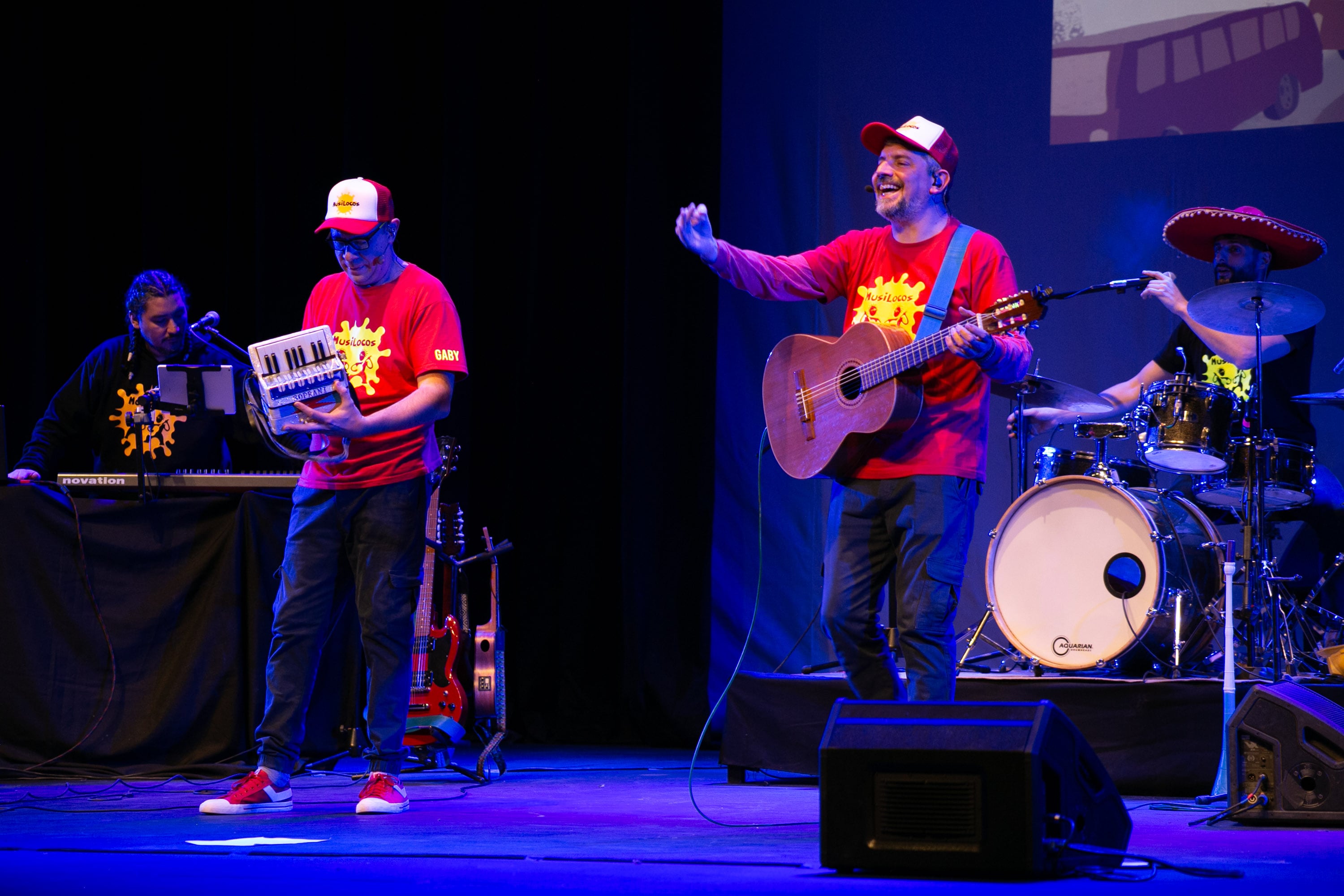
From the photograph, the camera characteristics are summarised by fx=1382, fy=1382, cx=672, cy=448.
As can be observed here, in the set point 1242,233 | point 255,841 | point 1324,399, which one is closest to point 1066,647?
point 1324,399

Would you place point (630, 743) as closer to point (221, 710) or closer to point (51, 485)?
point (221, 710)

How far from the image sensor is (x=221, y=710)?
5195 millimetres

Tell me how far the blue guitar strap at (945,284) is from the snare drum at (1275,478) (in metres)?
2.01

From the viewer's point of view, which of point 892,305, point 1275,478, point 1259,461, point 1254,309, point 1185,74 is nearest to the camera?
point 892,305

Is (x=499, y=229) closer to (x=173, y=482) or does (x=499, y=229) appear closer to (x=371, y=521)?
(x=173, y=482)

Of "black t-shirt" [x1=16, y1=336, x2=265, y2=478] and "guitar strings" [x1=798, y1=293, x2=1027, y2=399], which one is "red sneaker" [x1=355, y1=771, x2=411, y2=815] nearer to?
"guitar strings" [x1=798, y1=293, x2=1027, y2=399]

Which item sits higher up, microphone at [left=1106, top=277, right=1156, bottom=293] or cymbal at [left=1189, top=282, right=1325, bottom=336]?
cymbal at [left=1189, top=282, right=1325, bottom=336]

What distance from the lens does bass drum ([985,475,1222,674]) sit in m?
5.12

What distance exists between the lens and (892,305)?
3.88 metres

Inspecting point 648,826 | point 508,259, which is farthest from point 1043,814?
point 508,259

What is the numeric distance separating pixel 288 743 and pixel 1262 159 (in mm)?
4826

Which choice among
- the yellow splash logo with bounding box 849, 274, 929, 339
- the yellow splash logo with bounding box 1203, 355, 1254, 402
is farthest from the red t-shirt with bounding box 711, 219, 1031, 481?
the yellow splash logo with bounding box 1203, 355, 1254, 402

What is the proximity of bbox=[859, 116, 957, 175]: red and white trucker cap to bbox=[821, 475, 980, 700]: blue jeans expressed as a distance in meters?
0.92

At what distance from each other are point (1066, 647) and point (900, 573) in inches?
71.3
